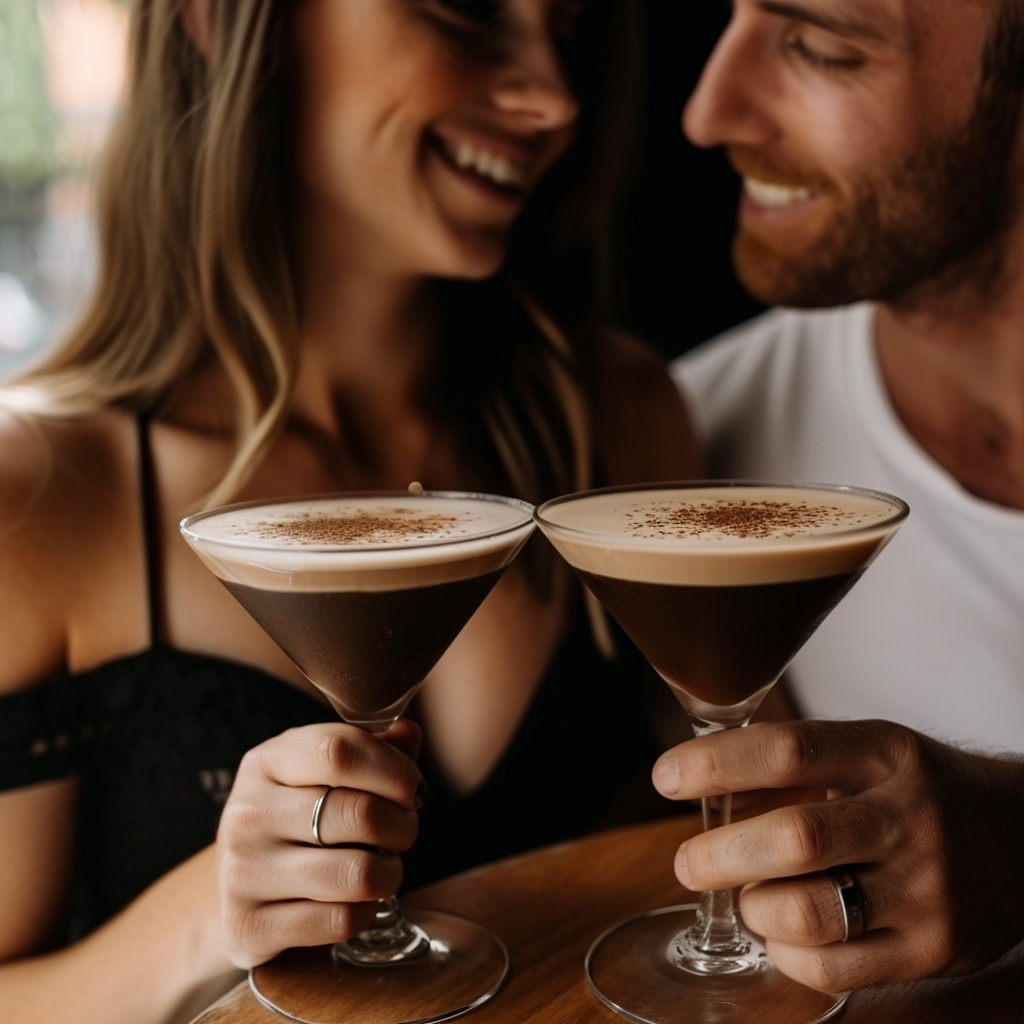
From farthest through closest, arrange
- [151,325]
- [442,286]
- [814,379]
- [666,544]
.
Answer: [814,379] < [442,286] < [151,325] < [666,544]

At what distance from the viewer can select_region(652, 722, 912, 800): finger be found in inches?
36.3

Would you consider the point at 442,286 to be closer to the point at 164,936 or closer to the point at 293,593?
the point at 293,593

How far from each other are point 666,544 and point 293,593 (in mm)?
332

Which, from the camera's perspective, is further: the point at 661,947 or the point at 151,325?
the point at 151,325

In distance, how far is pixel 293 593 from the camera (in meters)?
0.95

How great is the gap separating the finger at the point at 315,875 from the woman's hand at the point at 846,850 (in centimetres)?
27

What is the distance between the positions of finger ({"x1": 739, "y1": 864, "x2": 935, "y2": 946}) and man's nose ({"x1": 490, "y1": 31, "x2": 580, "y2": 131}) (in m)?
1.12

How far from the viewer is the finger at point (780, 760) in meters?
0.92

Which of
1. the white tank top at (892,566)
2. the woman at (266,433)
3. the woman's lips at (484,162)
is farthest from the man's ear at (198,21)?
the white tank top at (892,566)

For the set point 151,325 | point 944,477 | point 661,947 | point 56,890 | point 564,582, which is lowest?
point 56,890

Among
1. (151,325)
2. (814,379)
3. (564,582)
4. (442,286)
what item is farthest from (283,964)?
(814,379)

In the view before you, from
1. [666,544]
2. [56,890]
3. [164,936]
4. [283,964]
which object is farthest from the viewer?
[56,890]

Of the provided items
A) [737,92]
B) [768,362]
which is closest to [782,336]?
[768,362]

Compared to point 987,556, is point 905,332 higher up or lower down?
higher up
